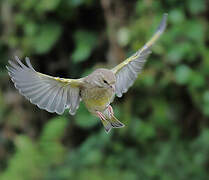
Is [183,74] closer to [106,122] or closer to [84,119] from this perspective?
[84,119]

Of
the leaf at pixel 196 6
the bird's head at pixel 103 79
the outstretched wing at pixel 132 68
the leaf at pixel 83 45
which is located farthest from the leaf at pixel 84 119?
the bird's head at pixel 103 79

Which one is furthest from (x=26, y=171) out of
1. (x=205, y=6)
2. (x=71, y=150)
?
(x=205, y=6)

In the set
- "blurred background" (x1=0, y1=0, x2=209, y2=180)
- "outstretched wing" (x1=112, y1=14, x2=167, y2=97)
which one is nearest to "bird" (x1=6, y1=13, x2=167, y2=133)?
"outstretched wing" (x1=112, y1=14, x2=167, y2=97)

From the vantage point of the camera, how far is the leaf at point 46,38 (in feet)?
15.9

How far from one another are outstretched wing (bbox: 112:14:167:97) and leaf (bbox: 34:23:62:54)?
7.87 ft

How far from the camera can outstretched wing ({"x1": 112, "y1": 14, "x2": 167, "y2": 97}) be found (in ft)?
7.92

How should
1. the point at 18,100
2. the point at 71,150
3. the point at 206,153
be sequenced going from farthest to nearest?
the point at 18,100
the point at 71,150
the point at 206,153

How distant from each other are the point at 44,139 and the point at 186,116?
1.43 metres

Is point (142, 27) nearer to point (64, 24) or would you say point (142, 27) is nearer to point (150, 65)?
point (150, 65)

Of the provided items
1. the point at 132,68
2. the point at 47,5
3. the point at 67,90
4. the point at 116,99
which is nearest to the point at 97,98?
the point at 67,90

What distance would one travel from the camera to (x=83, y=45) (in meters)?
4.70

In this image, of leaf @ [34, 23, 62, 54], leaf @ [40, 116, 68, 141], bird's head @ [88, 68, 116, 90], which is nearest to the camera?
bird's head @ [88, 68, 116, 90]

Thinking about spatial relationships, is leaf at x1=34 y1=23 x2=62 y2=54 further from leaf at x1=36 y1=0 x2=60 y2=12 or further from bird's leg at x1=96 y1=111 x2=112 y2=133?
bird's leg at x1=96 y1=111 x2=112 y2=133

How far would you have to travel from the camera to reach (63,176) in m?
4.25
